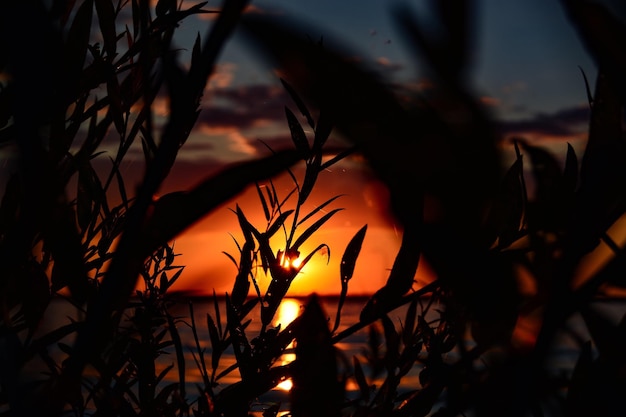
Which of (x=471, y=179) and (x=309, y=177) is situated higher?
(x=309, y=177)

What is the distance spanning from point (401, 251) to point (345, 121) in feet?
0.85

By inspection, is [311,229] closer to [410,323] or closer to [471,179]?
[410,323]

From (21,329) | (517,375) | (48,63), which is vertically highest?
(21,329)

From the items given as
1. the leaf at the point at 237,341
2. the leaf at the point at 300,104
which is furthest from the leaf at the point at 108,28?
the leaf at the point at 237,341

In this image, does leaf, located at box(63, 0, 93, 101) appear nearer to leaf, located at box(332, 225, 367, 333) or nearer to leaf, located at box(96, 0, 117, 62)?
leaf, located at box(96, 0, 117, 62)

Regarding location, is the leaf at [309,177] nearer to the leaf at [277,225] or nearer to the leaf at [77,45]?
the leaf at [277,225]

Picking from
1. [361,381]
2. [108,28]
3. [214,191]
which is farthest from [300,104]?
[214,191]

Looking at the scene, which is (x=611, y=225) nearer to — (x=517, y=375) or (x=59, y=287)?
(x=517, y=375)

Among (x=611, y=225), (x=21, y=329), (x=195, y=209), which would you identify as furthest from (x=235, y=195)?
(x=21, y=329)

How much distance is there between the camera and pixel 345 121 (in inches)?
8.0

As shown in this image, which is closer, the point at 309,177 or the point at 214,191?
the point at 214,191

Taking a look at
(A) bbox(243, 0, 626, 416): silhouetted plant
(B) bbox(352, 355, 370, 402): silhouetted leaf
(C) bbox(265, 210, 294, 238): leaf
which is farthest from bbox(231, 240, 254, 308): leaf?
(A) bbox(243, 0, 626, 416): silhouetted plant

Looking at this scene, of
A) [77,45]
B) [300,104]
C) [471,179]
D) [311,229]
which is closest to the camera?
[471,179]

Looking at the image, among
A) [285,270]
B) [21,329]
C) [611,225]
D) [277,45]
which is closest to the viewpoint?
[277,45]
